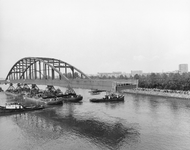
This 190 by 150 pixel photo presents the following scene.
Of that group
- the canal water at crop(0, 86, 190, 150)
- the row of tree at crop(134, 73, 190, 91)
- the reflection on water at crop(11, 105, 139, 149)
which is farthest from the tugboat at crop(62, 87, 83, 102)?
the row of tree at crop(134, 73, 190, 91)

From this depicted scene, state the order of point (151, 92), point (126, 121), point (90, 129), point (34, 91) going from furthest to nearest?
1. point (34, 91)
2. point (151, 92)
3. point (126, 121)
4. point (90, 129)

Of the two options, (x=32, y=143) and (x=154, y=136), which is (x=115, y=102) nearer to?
(x=154, y=136)

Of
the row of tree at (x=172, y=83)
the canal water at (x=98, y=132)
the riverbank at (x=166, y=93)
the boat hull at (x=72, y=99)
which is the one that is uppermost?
the row of tree at (x=172, y=83)

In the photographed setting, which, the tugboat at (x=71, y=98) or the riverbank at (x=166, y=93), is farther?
the tugboat at (x=71, y=98)

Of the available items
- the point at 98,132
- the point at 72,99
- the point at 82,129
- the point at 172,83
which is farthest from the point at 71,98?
the point at 172,83

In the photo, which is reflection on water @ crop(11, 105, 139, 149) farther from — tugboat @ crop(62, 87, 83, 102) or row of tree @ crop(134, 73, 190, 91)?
row of tree @ crop(134, 73, 190, 91)

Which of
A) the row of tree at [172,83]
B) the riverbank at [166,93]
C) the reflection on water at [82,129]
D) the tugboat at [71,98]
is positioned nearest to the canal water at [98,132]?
the reflection on water at [82,129]

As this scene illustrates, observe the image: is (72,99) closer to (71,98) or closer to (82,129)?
(71,98)

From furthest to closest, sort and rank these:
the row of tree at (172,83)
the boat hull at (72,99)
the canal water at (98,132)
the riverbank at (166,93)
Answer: the row of tree at (172,83), the boat hull at (72,99), the riverbank at (166,93), the canal water at (98,132)

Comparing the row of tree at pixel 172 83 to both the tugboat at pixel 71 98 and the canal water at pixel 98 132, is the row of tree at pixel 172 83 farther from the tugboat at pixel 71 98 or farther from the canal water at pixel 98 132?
the tugboat at pixel 71 98

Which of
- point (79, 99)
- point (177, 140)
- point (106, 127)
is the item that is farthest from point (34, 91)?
point (177, 140)

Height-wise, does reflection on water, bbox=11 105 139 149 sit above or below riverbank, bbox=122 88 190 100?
below
